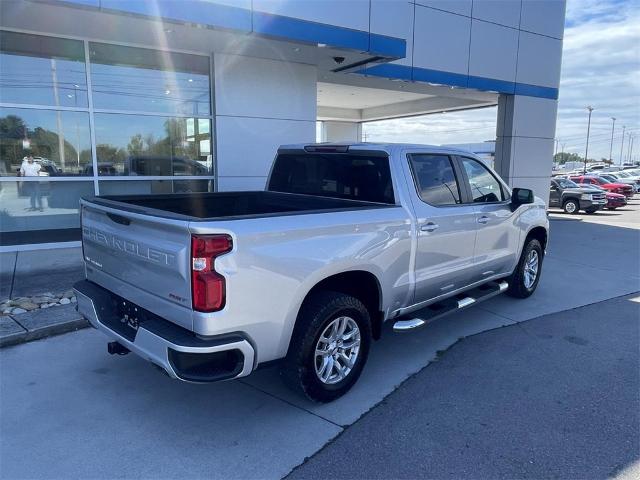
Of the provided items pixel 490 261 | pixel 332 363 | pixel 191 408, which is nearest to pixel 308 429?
pixel 332 363

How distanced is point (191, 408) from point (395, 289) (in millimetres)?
1877

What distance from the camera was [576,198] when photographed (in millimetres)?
19953

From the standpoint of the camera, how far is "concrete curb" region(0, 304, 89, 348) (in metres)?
4.58

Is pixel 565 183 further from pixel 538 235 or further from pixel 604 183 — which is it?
pixel 538 235

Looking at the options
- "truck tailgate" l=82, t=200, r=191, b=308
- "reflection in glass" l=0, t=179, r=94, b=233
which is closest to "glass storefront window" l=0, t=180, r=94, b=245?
"reflection in glass" l=0, t=179, r=94, b=233

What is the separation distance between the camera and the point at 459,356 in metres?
4.50

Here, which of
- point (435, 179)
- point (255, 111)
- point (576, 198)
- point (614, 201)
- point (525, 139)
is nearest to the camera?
point (435, 179)

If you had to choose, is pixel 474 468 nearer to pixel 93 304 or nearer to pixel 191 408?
pixel 191 408

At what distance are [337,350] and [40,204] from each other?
7122 mm

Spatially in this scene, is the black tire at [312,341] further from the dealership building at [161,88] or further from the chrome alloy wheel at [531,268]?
the dealership building at [161,88]

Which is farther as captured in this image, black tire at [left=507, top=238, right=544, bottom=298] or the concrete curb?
black tire at [left=507, top=238, right=544, bottom=298]

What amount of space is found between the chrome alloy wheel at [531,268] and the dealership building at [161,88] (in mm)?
4281

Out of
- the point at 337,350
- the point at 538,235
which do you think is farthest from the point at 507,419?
the point at 538,235

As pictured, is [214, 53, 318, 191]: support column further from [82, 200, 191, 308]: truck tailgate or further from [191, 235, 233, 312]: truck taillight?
[191, 235, 233, 312]: truck taillight
